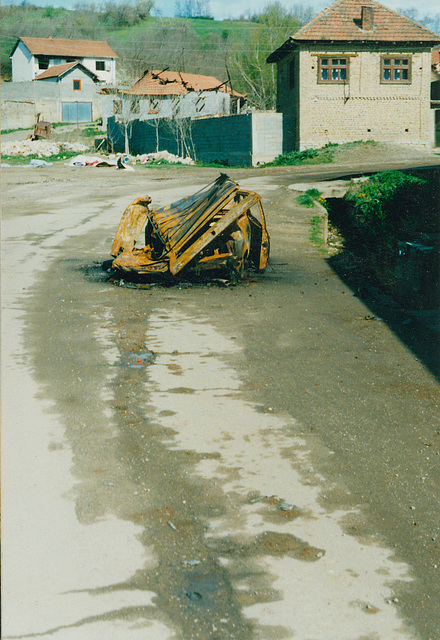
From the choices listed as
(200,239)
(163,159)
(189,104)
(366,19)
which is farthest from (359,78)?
(200,239)

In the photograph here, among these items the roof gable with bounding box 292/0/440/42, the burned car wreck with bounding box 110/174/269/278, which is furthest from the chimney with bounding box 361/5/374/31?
the burned car wreck with bounding box 110/174/269/278

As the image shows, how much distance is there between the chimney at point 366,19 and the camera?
3597 centimetres

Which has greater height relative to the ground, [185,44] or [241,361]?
[185,44]

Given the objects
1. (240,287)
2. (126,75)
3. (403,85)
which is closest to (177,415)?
(240,287)

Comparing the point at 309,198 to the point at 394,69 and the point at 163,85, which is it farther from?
the point at 163,85

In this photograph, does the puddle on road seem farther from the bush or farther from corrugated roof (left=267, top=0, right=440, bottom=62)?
corrugated roof (left=267, top=0, right=440, bottom=62)

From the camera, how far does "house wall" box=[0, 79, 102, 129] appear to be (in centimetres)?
5712

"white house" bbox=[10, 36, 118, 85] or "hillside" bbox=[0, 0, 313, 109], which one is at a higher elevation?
"hillside" bbox=[0, 0, 313, 109]

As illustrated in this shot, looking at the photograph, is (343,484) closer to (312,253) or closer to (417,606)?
(417,606)

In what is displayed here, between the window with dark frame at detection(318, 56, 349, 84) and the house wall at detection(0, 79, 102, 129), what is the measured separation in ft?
100

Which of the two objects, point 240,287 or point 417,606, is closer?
point 417,606

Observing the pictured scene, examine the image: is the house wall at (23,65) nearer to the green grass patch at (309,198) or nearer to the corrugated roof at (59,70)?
the corrugated roof at (59,70)

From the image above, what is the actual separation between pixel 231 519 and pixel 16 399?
2161 mm

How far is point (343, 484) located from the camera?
3.77 meters
